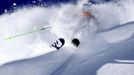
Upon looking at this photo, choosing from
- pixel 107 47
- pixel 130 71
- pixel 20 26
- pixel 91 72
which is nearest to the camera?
pixel 130 71

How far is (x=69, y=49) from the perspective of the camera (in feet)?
25.8

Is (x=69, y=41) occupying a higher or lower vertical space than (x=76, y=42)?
lower

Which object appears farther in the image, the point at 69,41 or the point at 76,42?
the point at 69,41

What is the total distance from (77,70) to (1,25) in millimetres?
3820

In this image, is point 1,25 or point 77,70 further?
point 1,25

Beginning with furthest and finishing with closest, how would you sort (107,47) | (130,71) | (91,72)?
(107,47)
(91,72)
(130,71)

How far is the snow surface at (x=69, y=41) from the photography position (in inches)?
258

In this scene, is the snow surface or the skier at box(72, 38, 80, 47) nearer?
the snow surface

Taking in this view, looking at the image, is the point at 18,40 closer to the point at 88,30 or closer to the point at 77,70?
the point at 88,30

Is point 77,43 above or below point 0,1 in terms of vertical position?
below

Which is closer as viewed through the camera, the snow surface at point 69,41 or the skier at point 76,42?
the snow surface at point 69,41

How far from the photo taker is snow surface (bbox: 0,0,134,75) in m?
6.56

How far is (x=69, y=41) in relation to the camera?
8.30 metres

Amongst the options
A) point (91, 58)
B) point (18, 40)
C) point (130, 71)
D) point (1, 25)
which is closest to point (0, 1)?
point (1, 25)
